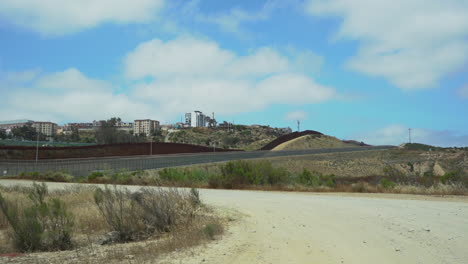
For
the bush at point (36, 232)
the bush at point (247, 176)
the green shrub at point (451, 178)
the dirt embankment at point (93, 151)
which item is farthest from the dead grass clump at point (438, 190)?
the dirt embankment at point (93, 151)

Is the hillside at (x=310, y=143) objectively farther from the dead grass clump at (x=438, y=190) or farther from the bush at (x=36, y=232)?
the bush at (x=36, y=232)

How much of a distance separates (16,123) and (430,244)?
16887cm

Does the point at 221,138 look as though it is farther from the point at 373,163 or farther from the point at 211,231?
the point at 211,231

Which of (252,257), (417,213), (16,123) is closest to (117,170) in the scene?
(417,213)

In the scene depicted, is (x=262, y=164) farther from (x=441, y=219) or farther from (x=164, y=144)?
(x=164, y=144)

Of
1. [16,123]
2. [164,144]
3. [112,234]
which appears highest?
[16,123]

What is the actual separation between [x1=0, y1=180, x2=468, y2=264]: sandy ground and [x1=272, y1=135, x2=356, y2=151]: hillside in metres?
Answer: 83.2

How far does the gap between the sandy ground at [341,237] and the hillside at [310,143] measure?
83.2m

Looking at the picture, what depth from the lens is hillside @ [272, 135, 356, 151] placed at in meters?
99.5

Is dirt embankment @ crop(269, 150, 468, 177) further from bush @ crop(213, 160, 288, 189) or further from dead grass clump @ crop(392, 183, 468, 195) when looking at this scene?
dead grass clump @ crop(392, 183, 468, 195)

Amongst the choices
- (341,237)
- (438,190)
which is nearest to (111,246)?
(341,237)

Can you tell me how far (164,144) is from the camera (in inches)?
2704

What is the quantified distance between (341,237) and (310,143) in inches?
3977

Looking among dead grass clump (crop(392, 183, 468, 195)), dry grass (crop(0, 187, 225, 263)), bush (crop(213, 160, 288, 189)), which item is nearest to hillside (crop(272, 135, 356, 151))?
bush (crop(213, 160, 288, 189))
